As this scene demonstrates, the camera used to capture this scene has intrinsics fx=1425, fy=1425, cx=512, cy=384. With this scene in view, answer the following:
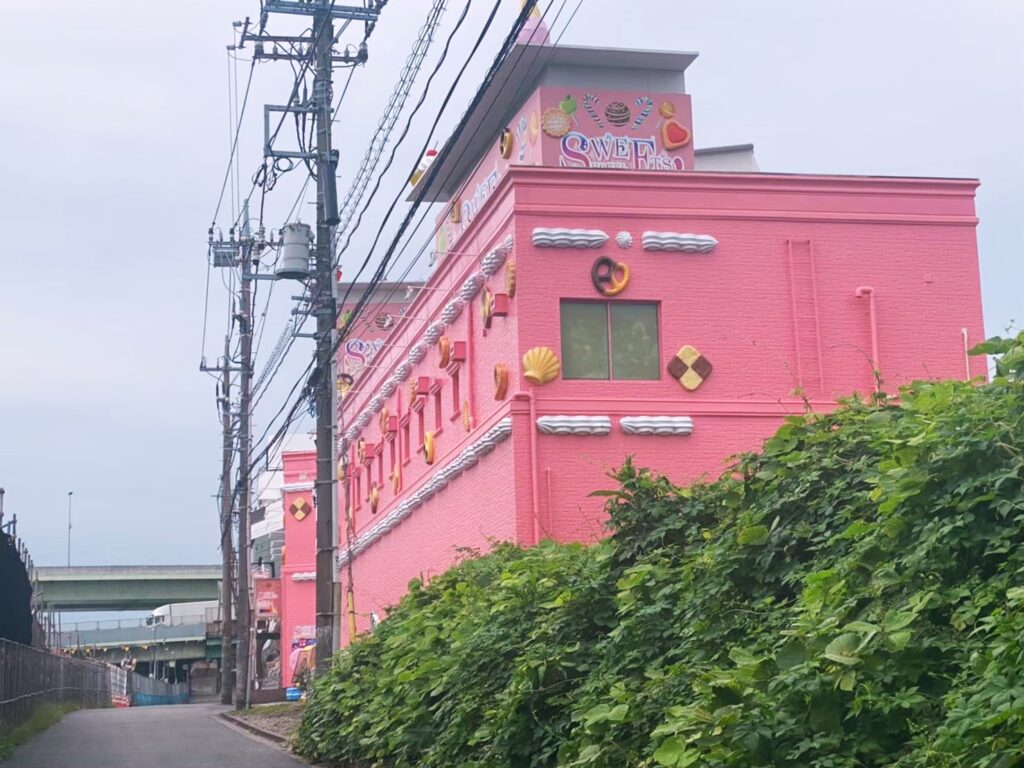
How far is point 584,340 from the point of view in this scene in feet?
73.0

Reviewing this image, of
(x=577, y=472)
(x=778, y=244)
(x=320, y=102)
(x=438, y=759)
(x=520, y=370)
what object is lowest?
(x=438, y=759)

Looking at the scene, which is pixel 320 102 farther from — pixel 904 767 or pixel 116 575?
pixel 116 575

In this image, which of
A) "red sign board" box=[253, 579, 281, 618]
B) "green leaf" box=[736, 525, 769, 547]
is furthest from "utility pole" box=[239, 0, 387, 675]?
"red sign board" box=[253, 579, 281, 618]

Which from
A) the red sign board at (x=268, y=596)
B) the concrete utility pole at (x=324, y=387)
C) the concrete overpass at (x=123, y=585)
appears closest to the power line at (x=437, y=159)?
the concrete utility pole at (x=324, y=387)

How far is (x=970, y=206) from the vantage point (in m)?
23.8

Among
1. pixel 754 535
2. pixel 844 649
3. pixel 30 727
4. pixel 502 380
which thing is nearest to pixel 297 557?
pixel 30 727

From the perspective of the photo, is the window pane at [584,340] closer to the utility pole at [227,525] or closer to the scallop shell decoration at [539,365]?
the scallop shell decoration at [539,365]

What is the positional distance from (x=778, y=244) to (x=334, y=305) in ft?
23.7

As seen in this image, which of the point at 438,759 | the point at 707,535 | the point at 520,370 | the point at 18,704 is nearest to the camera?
the point at 707,535

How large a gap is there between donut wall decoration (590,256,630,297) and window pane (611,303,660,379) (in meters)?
0.29

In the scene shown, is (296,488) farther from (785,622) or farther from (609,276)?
(785,622)

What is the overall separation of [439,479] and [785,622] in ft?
58.1

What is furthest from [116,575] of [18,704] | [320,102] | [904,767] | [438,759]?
[904,767]

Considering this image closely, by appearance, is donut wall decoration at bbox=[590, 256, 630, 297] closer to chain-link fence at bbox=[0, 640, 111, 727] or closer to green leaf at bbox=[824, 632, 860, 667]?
chain-link fence at bbox=[0, 640, 111, 727]
